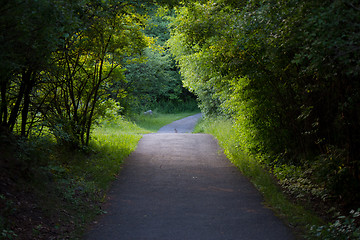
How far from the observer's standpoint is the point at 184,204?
26.1ft

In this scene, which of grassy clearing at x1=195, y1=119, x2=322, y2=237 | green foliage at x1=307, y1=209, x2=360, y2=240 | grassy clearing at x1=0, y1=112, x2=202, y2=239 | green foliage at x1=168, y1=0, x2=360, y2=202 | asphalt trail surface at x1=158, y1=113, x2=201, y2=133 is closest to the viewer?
green foliage at x1=168, y1=0, x2=360, y2=202

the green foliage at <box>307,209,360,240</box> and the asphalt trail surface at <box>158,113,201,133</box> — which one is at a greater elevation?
the asphalt trail surface at <box>158,113,201,133</box>

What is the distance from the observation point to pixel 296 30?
6.15 m

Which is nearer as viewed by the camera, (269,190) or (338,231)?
(338,231)

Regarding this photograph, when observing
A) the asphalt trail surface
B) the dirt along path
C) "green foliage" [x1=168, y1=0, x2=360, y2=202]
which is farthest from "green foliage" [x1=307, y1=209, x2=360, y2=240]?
the asphalt trail surface

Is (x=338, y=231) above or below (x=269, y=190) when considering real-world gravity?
below

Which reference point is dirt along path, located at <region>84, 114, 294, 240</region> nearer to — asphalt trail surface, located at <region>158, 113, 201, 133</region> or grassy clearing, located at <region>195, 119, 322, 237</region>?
grassy clearing, located at <region>195, 119, 322, 237</region>

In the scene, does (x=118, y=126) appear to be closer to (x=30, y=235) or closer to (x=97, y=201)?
(x=97, y=201)

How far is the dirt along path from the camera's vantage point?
6.30 meters

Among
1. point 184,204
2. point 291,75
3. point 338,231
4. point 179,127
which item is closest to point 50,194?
point 184,204

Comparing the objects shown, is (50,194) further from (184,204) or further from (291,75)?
(291,75)

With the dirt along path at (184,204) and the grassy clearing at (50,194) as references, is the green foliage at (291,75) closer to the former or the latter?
the dirt along path at (184,204)

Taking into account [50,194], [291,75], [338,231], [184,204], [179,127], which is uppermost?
[291,75]

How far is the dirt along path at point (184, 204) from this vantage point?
630 centimetres
